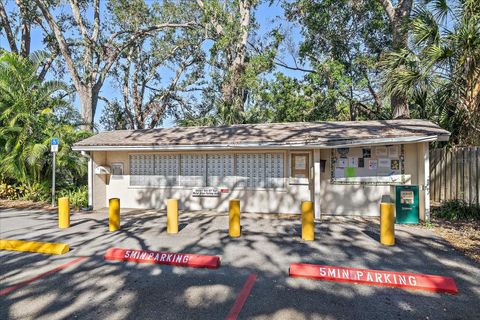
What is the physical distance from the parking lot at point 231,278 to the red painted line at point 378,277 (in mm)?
125

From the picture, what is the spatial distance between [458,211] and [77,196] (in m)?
13.6

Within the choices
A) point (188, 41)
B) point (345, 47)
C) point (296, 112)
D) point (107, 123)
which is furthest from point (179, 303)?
point (107, 123)

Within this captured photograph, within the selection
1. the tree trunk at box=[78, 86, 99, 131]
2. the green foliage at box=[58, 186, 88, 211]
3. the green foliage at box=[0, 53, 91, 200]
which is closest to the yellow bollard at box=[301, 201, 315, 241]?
the green foliage at box=[58, 186, 88, 211]

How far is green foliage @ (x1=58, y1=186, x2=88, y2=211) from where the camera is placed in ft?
38.7

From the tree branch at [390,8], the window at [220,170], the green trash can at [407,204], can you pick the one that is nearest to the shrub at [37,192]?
the window at [220,170]

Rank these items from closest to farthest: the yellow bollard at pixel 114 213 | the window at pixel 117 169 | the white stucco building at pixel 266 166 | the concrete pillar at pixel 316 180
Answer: the yellow bollard at pixel 114 213
the concrete pillar at pixel 316 180
the white stucco building at pixel 266 166
the window at pixel 117 169

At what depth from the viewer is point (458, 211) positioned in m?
8.97

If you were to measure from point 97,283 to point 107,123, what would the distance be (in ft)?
91.8

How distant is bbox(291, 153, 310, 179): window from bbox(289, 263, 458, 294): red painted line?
5209mm

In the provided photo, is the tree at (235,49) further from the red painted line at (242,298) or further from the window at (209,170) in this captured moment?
the red painted line at (242,298)

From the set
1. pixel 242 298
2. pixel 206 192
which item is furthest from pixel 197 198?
pixel 242 298

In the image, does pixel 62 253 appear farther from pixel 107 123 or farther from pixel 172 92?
pixel 107 123

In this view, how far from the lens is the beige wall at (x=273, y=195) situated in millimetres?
9570

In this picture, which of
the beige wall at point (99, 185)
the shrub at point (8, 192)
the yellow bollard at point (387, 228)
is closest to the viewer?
the yellow bollard at point (387, 228)
